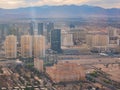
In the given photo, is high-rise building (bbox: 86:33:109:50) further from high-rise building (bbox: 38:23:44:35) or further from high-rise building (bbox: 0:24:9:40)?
high-rise building (bbox: 0:24:9:40)

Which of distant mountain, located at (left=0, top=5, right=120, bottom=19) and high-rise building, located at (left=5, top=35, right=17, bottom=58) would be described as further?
distant mountain, located at (left=0, top=5, right=120, bottom=19)

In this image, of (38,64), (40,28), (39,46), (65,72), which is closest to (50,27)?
(40,28)

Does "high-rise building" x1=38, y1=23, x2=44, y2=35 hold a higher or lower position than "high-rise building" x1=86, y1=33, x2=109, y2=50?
higher

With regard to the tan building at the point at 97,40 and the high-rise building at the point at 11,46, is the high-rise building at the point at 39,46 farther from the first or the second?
the tan building at the point at 97,40

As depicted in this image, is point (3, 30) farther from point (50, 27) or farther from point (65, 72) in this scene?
point (65, 72)

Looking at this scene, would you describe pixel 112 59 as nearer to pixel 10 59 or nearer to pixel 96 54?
pixel 96 54

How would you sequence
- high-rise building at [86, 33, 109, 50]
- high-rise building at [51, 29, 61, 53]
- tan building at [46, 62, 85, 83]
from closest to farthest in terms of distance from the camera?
1. tan building at [46, 62, 85, 83]
2. high-rise building at [51, 29, 61, 53]
3. high-rise building at [86, 33, 109, 50]

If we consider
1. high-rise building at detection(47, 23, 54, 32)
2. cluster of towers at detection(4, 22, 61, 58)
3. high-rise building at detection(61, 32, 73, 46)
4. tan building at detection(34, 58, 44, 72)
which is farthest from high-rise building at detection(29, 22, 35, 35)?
tan building at detection(34, 58, 44, 72)

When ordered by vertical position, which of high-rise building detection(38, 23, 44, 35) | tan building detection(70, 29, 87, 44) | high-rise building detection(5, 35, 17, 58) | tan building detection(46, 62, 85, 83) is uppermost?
high-rise building detection(38, 23, 44, 35)
